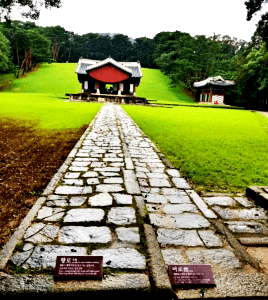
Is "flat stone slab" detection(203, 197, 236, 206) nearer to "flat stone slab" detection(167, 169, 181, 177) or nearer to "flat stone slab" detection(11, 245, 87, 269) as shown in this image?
"flat stone slab" detection(167, 169, 181, 177)

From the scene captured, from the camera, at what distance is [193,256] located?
202cm

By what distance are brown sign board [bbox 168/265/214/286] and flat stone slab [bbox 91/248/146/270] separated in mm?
257

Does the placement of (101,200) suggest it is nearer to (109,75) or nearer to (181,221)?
(181,221)

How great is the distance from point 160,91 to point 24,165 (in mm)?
40822

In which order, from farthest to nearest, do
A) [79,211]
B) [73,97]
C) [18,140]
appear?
[73,97] → [18,140] → [79,211]

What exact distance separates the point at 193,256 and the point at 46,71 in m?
54.3

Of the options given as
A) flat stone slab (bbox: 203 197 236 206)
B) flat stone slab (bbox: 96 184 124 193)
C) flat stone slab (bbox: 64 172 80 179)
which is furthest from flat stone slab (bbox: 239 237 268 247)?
flat stone slab (bbox: 64 172 80 179)

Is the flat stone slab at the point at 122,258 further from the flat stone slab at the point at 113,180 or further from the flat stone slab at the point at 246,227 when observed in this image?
the flat stone slab at the point at 113,180

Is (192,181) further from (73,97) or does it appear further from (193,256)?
(73,97)

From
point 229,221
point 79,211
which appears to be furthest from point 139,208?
point 229,221

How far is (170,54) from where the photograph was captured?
49.2 metres

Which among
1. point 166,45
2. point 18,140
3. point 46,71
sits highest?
point 166,45

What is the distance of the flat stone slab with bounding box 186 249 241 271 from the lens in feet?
6.36

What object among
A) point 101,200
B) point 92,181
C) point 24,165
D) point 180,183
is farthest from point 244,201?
point 24,165
